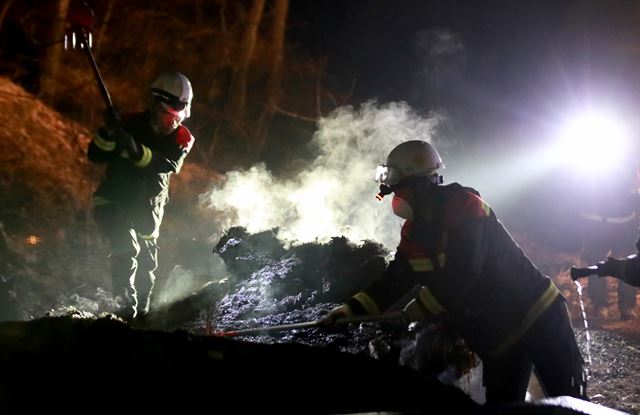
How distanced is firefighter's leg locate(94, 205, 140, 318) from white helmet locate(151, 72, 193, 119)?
1170mm

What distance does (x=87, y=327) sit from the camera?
106 inches

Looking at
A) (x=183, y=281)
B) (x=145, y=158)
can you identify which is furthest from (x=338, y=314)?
(x=183, y=281)

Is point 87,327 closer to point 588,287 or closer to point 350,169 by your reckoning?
point 350,169

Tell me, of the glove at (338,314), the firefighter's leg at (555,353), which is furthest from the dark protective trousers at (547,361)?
the glove at (338,314)

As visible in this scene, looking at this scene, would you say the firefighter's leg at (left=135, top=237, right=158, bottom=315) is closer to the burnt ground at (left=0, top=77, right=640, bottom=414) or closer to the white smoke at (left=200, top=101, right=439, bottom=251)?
the burnt ground at (left=0, top=77, right=640, bottom=414)

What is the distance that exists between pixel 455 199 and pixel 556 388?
4.81ft

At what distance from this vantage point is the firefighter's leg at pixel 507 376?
359 centimetres

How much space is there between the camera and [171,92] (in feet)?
17.2

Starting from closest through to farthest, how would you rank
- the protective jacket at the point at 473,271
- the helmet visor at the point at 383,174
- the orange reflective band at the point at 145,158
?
the protective jacket at the point at 473,271, the helmet visor at the point at 383,174, the orange reflective band at the point at 145,158

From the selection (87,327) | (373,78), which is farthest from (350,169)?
(373,78)

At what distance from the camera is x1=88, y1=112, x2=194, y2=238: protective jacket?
520 cm

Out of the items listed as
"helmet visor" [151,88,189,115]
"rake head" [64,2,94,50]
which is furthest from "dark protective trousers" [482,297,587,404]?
"rake head" [64,2,94,50]

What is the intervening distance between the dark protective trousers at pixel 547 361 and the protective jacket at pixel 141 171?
3.61m

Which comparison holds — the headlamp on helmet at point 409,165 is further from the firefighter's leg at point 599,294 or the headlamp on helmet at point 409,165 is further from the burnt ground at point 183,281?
the firefighter's leg at point 599,294
